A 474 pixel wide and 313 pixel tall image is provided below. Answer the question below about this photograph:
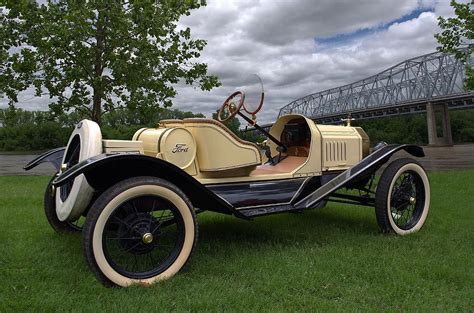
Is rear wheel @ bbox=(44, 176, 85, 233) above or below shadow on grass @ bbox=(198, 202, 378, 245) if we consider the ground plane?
above

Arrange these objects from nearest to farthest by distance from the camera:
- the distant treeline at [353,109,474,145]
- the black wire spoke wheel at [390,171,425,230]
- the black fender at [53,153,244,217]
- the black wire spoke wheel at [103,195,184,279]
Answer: the black fender at [53,153,244,217]
the black wire spoke wheel at [103,195,184,279]
the black wire spoke wheel at [390,171,425,230]
the distant treeline at [353,109,474,145]

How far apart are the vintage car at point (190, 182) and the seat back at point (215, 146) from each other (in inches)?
0.4

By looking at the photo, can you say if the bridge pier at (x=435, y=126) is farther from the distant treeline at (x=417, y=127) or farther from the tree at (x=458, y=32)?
the tree at (x=458, y=32)

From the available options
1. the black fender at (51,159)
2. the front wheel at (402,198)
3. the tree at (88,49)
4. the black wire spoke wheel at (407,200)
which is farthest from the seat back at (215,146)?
the tree at (88,49)

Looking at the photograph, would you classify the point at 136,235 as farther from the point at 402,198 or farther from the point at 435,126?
the point at 435,126

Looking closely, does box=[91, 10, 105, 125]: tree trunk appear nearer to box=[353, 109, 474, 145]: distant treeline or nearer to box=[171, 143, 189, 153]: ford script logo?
A: box=[171, 143, 189, 153]: ford script logo

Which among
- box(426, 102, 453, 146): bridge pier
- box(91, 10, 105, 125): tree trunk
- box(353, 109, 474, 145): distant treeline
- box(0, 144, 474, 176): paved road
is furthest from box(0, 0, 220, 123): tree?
box(353, 109, 474, 145): distant treeline

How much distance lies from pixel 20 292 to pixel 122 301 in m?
0.86

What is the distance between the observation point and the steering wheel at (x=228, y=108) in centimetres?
524

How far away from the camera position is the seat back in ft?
14.9

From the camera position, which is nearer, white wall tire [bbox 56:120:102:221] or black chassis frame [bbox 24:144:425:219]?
black chassis frame [bbox 24:144:425:219]

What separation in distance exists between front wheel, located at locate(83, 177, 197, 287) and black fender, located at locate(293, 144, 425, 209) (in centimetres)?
157

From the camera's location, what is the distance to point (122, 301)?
319cm

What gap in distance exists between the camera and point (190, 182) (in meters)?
3.96
